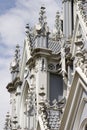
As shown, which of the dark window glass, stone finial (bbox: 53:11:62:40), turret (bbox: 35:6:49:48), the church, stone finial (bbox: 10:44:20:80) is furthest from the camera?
stone finial (bbox: 10:44:20:80)

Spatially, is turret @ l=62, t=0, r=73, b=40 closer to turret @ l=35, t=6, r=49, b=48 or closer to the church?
the church

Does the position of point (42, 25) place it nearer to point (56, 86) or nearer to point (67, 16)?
point (67, 16)

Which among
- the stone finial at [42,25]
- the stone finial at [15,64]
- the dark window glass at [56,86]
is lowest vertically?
the dark window glass at [56,86]

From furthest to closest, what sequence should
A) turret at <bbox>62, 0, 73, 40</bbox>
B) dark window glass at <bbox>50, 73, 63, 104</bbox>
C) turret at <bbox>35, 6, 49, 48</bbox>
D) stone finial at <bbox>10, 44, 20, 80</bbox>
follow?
1. stone finial at <bbox>10, 44, 20, 80</bbox>
2. turret at <bbox>62, 0, 73, 40</bbox>
3. turret at <bbox>35, 6, 49, 48</bbox>
4. dark window glass at <bbox>50, 73, 63, 104</bbox>

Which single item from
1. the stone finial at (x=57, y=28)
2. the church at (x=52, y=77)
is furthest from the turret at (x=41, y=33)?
the stone finial at (x=57, y=28)

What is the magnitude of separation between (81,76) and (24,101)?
11035 millimetres

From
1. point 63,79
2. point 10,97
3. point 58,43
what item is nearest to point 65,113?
point 63,79

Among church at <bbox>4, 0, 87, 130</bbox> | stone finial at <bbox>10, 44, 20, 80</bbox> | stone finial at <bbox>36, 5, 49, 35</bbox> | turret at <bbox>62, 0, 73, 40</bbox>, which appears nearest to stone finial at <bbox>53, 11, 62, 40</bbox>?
church at <bbox>4, 0, 87, 130</bbox>

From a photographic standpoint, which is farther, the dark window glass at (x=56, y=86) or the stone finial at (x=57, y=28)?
the stone finial at (x=57, y=28)

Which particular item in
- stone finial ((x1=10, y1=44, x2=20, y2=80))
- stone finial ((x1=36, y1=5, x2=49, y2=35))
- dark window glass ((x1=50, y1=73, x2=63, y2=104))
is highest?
stone finial ((x1=36, y1=5, x2=49, y2=35))

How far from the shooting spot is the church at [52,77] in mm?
18891

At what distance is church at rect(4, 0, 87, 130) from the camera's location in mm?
18891

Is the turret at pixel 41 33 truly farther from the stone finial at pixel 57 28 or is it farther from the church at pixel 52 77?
the stone finial at pixel 57 28

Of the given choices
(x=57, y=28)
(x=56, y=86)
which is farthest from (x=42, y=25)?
(x=57, y=28)
